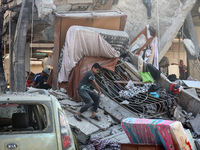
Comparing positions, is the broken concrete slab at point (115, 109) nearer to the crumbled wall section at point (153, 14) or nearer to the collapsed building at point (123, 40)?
the collapsed building at point (123, 40)

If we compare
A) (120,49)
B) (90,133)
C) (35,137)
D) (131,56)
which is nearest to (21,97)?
(35,137)

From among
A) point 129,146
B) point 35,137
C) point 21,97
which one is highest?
point 21,97

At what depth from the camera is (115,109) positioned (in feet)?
30.8

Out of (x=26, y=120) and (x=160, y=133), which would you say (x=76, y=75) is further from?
(x=26, y=120)

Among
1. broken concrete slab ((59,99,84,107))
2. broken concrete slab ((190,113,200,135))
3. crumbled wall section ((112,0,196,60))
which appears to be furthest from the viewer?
crumbled wall section ((112,0,196,60))

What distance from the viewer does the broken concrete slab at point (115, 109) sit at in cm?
916

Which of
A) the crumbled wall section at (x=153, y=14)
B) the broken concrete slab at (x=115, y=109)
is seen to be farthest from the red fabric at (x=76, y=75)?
the crumbled wall section at (x=153, y=14)

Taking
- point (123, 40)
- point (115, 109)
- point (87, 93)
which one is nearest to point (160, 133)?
point (87, 93)

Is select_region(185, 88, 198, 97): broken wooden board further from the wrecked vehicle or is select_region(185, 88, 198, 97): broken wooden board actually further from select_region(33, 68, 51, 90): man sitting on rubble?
the wrecked vehicle

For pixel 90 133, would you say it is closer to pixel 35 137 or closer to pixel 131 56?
pixel 35 137

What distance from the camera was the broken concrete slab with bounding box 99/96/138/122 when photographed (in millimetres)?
9156

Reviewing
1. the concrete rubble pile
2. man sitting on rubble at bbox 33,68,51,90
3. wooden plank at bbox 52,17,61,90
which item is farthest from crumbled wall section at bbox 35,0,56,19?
the concrete rubble pile

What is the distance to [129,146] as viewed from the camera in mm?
5508

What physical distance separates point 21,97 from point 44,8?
289 inches
